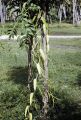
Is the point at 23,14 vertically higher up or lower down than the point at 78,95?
higher up

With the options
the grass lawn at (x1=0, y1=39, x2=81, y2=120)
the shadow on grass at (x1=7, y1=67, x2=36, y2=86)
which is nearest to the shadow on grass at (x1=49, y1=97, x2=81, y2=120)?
the grass lawn at (x1=0, y1=39, x2=81, y2=120)

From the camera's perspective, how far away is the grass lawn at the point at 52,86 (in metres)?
10.2

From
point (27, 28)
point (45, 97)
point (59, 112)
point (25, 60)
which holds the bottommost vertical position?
point (25, 60)

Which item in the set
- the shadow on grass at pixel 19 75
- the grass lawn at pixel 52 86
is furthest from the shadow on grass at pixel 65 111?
the shadow on grass at pixel 19 75

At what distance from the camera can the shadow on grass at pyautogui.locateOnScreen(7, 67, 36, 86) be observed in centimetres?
1593

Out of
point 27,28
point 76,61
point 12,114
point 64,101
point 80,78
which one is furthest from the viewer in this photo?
point 76,61

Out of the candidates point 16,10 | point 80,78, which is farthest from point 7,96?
point 16,10

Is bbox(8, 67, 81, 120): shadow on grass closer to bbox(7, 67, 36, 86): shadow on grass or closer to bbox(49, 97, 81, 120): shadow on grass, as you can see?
bbox(49, 97, 81, 120): shadow on grass

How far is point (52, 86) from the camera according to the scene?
10.0m

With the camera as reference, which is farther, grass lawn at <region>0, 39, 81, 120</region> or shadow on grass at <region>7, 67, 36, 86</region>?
shadow on grass at <region>7, 67, 36, 86</region>

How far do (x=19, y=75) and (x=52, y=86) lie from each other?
7.98 metres

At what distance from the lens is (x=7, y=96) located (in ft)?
41.9

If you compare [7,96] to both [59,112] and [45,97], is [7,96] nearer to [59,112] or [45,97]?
[59,112]

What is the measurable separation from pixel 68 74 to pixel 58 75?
491 millimetres
